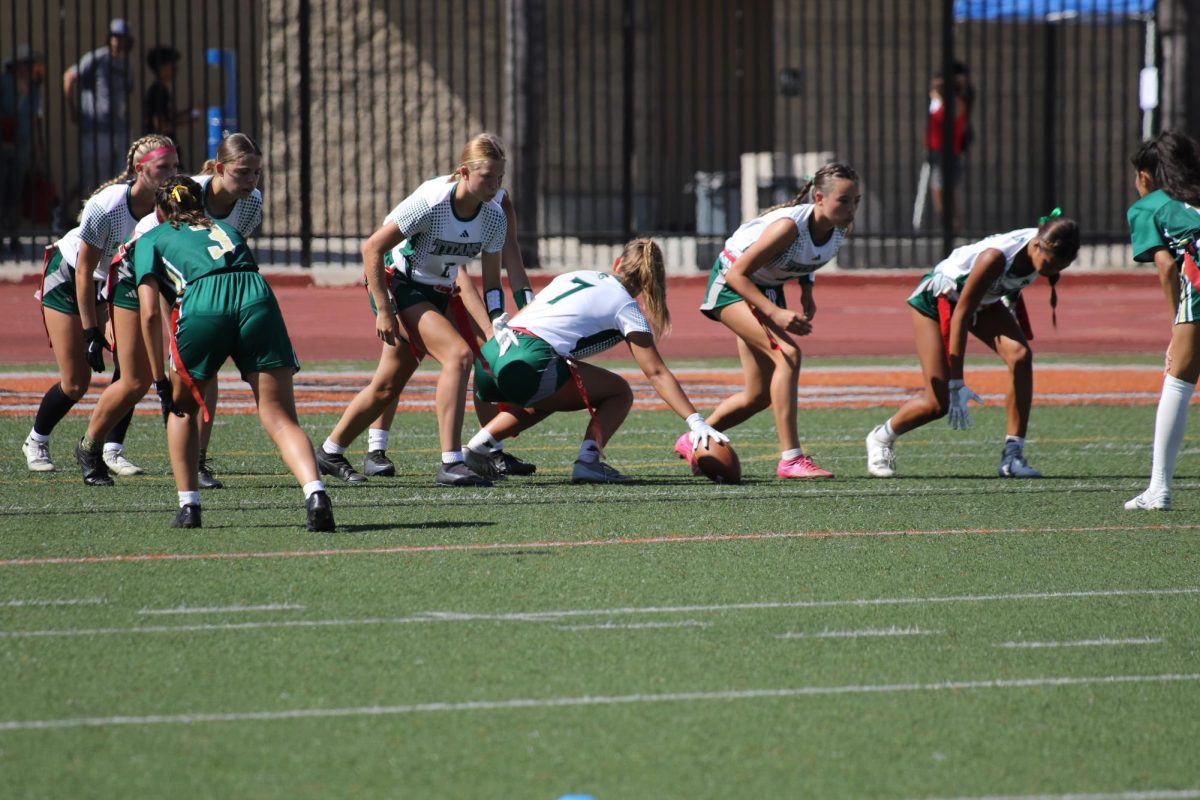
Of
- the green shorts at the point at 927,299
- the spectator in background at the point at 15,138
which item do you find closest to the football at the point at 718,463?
the green shorts at the point at 927,299

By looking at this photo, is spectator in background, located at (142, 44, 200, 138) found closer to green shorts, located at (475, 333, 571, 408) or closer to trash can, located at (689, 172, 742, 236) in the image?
trash can, located at (689, 172, 742, 236)

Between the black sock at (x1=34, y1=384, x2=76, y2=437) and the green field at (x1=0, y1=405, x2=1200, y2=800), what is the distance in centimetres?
62

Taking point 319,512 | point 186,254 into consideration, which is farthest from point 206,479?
point 186,254

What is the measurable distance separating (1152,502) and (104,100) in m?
15.3

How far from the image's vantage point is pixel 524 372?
9.18 meters

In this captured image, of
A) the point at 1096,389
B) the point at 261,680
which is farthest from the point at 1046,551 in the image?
Answer: the point at 1096,389

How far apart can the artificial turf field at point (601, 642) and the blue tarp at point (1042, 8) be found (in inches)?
548

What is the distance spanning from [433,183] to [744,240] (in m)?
1.80

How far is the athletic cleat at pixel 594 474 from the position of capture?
30.5ft

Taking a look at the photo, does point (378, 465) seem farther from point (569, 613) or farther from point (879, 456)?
point (569, 613)

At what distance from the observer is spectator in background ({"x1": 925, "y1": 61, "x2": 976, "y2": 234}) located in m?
21.3

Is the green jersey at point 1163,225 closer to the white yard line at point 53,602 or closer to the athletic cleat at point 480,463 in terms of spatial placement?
the athletic cleat at point 480,463

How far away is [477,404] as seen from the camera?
9.73 metres

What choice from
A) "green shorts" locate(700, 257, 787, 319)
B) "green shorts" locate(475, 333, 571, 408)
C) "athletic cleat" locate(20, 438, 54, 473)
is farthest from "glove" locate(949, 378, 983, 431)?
"athletic cleat" locate(20, 438, 54, 473)
